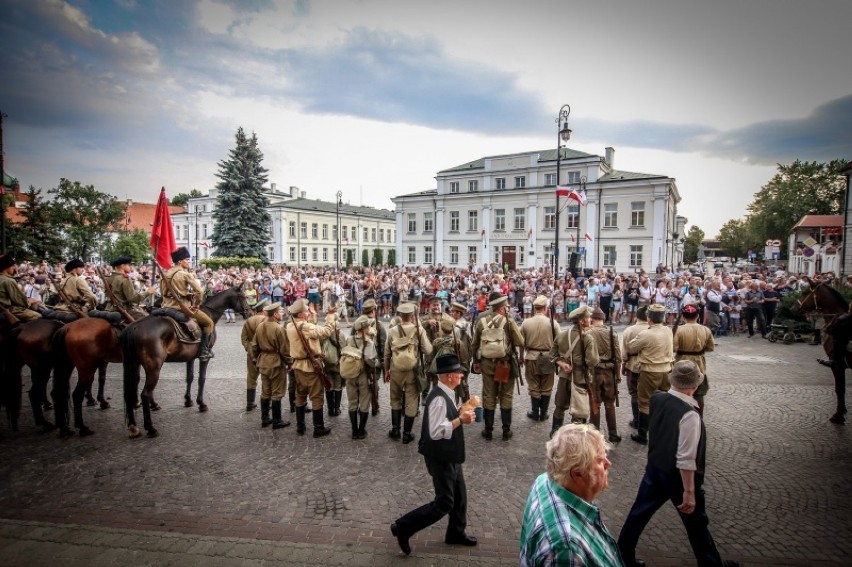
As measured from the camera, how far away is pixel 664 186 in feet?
127

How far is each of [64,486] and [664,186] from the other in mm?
44071

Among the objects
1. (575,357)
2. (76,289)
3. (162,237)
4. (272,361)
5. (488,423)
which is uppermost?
(162,237)

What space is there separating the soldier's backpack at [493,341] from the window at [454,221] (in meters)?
43.8

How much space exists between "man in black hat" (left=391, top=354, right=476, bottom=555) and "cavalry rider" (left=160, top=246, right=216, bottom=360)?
582cm

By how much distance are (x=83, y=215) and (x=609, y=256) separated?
52.4 meters

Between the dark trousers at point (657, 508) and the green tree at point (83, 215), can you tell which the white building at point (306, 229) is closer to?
the green tree at point (83, 215)

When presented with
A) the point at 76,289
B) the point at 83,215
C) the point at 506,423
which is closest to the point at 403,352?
the point at 506,423

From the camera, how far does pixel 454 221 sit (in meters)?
50.6

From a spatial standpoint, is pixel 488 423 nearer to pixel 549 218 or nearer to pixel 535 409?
pixel 535 409

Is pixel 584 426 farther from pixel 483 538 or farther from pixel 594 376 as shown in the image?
pixel 594 376

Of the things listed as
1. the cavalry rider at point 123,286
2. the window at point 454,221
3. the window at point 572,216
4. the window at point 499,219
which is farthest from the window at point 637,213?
the cavalry rider at point 123,286

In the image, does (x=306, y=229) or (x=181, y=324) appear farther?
(x=306, y=229)

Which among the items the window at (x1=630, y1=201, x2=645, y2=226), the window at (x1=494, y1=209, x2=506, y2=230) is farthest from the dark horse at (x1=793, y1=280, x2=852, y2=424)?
the window at (x1=494, y1=209, x2=506, y2=230)

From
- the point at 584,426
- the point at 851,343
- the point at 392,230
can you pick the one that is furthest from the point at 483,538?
the point at 392,230
